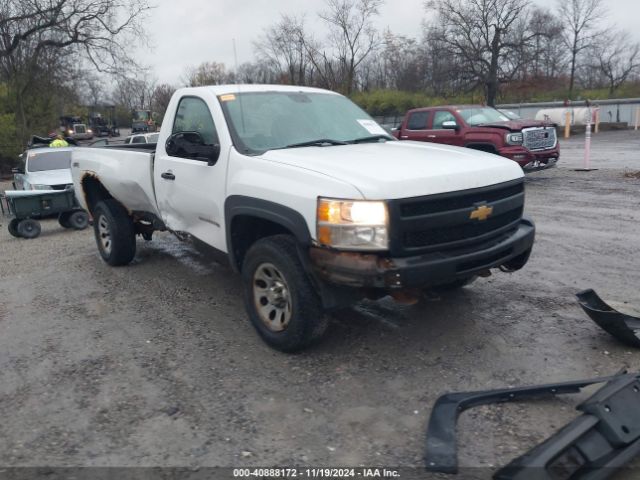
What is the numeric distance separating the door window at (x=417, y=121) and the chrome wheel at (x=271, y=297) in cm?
1096

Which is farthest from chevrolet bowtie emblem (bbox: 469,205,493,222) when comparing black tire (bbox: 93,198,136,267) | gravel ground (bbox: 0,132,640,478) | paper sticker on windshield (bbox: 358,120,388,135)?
black tire (bbox: 93,198,136,267)

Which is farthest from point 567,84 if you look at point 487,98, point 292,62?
point 292,62

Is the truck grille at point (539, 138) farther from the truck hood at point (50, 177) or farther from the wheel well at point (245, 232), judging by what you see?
the truck hood at point (50, 177)

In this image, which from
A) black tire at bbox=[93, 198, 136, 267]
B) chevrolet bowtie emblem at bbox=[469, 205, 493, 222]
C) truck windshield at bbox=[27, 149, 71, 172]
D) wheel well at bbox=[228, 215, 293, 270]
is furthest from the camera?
truck windshield at bbox=[27, 149, 71, 172]

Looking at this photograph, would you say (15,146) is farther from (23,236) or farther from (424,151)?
(424,151)

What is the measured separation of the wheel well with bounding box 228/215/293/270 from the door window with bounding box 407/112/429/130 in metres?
10.7

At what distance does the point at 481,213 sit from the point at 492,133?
371 inches

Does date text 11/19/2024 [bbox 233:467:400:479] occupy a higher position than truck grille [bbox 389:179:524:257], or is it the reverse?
truck grille [bbox 389:179:524:257]

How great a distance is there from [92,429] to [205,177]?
7.09ft

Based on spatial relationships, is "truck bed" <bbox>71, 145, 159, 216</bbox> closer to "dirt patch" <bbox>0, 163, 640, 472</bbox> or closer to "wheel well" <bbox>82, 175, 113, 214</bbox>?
"wheel well" <bbox>82, 175, 113, 214</bbox>

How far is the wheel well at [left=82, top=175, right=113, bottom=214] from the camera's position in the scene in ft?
23.7

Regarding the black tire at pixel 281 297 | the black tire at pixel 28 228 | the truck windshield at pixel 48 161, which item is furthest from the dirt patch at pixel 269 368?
A: the truck windshield at pixel 48 161

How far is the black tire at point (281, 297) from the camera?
3.88 m

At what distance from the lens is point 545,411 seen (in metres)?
3.35
